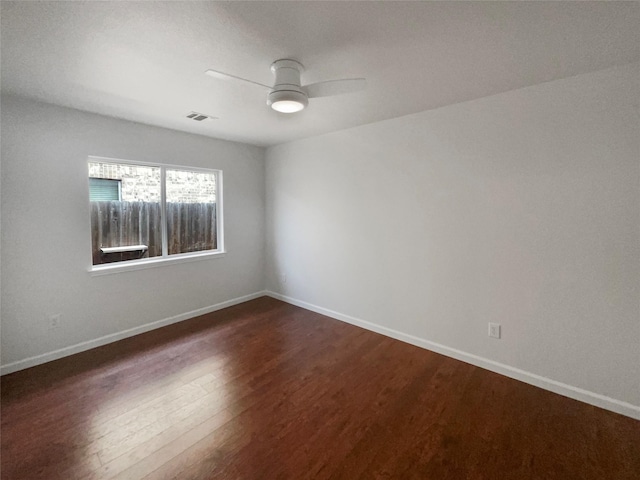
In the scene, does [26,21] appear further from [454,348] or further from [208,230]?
[454,348]

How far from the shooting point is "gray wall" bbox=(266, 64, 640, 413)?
204cm

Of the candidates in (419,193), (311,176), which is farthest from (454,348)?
(311,176)

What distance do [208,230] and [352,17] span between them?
3.45m

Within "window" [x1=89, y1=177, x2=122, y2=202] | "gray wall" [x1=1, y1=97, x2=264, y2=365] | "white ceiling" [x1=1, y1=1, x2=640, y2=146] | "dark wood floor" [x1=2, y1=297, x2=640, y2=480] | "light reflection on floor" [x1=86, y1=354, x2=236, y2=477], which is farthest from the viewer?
"window" [x1=89, y1=177, x2=122, y2=202]

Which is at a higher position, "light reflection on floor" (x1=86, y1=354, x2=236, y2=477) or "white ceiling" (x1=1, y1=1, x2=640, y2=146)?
"white ceiling" (x1=1, y1=1, x2=640, y2=146)

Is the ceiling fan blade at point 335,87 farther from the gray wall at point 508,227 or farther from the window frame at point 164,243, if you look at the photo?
the window frame at point 164,243

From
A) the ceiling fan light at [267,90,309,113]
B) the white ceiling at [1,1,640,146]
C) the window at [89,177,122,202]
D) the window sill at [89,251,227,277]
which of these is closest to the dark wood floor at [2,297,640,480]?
the window sill at [89,251,227,277]

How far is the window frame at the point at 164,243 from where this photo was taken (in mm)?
3102

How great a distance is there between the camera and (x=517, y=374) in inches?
97.2

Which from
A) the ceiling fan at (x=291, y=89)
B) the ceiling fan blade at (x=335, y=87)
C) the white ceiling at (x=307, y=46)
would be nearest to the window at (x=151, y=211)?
the white ceiling at (x=307, y=46)

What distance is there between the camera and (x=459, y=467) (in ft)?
5.35

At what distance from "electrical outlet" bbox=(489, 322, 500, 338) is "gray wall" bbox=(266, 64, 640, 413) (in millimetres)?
61

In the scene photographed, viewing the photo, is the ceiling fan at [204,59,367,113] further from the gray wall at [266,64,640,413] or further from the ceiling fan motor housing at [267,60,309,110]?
the gray wall at [266,64,640,413]

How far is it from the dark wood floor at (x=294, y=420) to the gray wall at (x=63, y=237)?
40 centimetres
